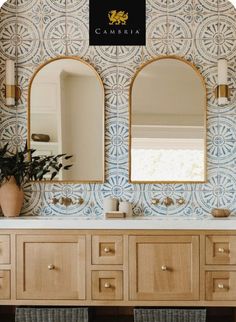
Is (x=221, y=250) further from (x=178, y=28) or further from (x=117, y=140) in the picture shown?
(x=178, y=28)

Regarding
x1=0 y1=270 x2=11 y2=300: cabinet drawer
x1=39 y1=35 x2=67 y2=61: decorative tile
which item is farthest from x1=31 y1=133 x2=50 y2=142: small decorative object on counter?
x1=0 y1=270 x2=11 y2=300: cabinet drawer

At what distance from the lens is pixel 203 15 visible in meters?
3.15

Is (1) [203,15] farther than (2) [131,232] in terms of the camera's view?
Yes

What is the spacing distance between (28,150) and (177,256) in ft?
4.02

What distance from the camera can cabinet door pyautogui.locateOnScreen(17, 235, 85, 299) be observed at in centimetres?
272

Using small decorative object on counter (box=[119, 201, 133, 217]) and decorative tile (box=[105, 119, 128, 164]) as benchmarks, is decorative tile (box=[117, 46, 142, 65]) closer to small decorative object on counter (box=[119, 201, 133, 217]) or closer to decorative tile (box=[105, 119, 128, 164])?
decorative tile (box=[105, 119, 128, 164])

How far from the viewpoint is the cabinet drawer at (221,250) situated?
269cm

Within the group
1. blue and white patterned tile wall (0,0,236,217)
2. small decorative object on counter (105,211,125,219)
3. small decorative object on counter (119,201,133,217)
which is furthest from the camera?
blue and white patterned tile wall (0,0,236,217)

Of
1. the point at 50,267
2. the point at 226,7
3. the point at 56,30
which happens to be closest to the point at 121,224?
the point at 50,267

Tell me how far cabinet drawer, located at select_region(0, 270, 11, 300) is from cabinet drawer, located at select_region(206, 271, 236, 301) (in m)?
1.25

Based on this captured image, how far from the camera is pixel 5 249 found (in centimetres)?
273

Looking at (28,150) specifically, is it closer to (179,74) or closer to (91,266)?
(91,266)

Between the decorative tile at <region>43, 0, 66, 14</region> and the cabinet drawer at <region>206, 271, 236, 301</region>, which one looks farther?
the decorative tile at <region>43, 0, 66, 14</region>

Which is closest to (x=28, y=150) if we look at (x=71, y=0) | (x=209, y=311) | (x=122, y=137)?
(x=122, y=137)
